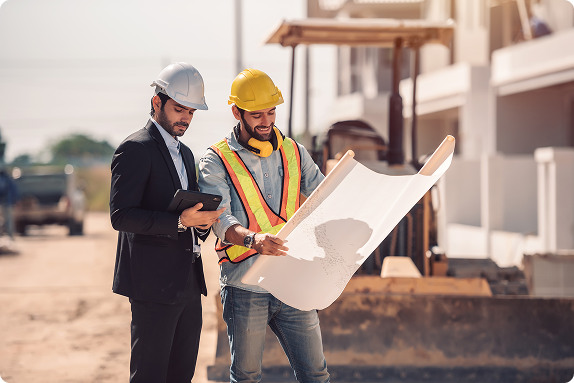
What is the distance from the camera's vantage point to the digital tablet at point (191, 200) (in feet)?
10.4

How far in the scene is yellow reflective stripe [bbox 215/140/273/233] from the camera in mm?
3366

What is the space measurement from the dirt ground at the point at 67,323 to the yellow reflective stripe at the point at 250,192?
2.74 meters

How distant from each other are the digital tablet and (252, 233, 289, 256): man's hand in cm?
26

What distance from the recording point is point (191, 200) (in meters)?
3.19

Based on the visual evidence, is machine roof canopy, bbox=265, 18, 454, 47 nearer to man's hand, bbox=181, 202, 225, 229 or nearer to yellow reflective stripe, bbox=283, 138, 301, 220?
Answer: yellow reflective stripe, bbox=283, 138, 301, 220

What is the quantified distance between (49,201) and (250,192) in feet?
68.1

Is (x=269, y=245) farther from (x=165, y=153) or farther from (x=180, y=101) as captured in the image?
(x=180, y=101)

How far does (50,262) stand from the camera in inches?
576

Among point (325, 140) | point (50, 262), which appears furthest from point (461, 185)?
point (50, 262)

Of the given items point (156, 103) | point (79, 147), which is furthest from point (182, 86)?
point (79, 147)

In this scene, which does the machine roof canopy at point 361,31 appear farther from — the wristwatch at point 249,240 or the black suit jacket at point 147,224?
the wristwatch at point 249,240

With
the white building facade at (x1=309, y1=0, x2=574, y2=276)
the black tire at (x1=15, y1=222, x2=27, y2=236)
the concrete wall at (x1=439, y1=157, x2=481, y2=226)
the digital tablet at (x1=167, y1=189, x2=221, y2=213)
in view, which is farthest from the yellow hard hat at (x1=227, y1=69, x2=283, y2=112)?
the black tire at (x1=15, y1=222, x2=27, y2=236)

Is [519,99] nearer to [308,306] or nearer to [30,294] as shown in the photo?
[30,294]

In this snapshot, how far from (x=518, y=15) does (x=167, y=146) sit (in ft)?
54.2
